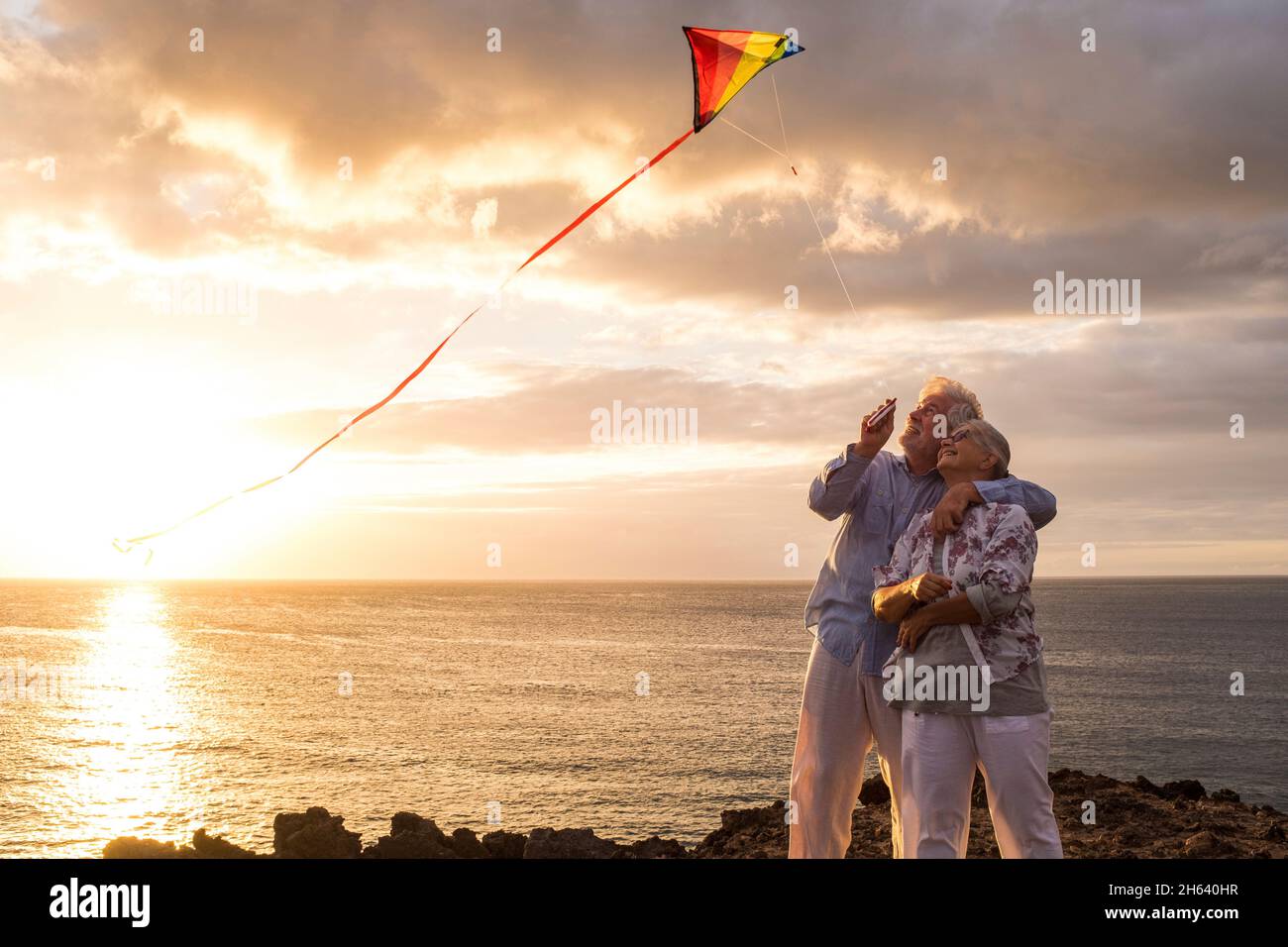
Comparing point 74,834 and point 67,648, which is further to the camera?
point 67,648

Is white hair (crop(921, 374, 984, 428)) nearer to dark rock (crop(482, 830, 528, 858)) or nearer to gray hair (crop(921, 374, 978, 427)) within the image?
gray hair (crop(921, 374, 978, 427))

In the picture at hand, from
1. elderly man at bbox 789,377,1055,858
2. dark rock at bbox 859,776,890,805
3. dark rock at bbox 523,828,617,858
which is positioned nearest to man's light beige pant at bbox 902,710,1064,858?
elderly man at bbox 789,377,1055,858

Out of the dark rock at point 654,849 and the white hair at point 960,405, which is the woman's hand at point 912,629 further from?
the dark rock at point 654,849

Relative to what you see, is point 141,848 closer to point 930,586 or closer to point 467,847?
point 467,847

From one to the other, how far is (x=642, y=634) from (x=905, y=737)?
99.0 metres

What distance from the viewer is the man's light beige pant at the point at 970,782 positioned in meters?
3.57

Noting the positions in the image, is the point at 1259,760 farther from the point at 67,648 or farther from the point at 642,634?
the point at 67,648

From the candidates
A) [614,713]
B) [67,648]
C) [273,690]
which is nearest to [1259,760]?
[614,713]

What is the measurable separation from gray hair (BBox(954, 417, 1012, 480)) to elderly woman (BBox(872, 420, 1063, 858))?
0.26 metres

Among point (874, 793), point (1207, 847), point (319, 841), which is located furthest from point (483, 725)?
point (1207, 847)

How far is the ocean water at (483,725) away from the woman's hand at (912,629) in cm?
2472

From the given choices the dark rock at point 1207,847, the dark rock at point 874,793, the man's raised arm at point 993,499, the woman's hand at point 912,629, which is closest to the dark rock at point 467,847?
the dark rock at point 874,793
